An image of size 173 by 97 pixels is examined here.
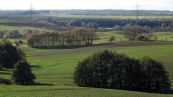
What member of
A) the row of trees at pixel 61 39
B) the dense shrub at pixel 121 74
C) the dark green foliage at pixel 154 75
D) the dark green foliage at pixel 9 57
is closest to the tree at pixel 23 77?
the dense shrub at pixel 121 74

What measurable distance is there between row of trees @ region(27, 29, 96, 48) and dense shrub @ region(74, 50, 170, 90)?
81.5 meters

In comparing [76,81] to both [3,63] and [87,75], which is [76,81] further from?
[3,63]

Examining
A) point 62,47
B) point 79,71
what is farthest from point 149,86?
point 62,47

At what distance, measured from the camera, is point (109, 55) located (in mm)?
72438

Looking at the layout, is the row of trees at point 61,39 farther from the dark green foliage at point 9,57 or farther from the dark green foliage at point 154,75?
the dark green foliage at point 154,75

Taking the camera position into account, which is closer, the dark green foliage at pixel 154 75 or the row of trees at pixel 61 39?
the dark green foliage at pixel 154 75

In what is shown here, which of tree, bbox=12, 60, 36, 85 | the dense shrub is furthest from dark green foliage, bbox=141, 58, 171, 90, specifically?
tree, bbox=12, 60, 36, 85

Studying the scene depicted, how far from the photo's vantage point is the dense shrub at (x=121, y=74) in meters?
69.6

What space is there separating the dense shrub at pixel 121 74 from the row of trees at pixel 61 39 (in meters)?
81.5

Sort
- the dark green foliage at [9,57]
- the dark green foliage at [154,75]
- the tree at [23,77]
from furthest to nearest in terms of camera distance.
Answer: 1. the dark green foliage at [9,57]
2. the tree at [23,77]
3. the dark green foliage at [154,75]

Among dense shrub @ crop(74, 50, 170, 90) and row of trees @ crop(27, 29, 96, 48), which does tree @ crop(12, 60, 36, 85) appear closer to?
dense shrub @ crop(74, 50, 170, 90)

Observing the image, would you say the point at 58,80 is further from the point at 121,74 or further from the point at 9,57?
the point at 9,57

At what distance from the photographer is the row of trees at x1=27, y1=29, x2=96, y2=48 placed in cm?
15523

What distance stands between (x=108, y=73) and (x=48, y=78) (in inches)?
459
